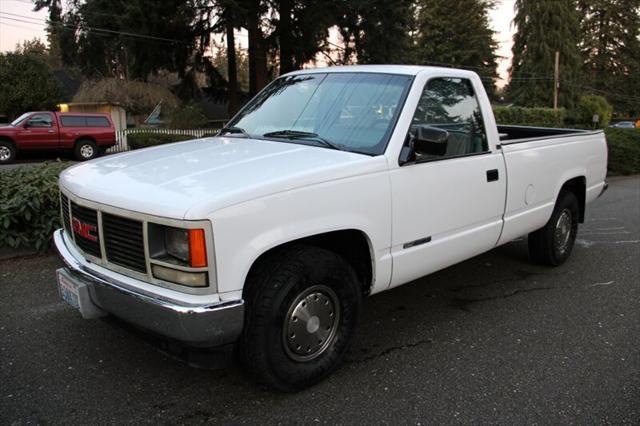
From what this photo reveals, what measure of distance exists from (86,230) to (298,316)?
1290 millimetres

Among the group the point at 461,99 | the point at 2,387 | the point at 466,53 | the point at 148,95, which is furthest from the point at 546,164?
the point at 466,53

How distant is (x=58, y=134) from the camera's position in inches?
808

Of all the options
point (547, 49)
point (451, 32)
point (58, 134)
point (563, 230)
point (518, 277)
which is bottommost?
point (518, 277)

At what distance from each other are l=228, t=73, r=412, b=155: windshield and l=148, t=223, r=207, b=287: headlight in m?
1.28

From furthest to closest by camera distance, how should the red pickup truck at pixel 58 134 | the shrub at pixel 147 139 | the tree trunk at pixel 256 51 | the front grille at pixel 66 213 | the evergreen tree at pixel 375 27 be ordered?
the evergreen tree at pixel 375 27 < the tree trunk at pixel 256 51 < the shrub at pixel 147 139 < the red pickup truck at pixel 58 134 < the front grille at pixel 66 213

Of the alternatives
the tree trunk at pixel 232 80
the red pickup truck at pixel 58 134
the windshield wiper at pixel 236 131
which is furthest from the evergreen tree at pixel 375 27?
the windshield wiper at pixel 236 131

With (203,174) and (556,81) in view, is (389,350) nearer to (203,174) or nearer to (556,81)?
(203,174)

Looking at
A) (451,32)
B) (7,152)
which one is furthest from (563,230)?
(451,32)

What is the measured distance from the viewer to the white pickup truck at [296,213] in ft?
8.79

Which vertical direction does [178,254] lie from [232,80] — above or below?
below

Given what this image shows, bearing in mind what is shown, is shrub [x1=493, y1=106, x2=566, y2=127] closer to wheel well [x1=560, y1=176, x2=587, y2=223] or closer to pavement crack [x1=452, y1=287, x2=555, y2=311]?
wheel well [x1=560, y1=176, x2=587, y2=223]

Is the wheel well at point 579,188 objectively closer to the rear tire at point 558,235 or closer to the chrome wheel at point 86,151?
the rear tire at point 558,235

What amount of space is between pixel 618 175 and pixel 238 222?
15.7m

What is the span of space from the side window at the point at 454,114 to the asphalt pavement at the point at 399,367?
4.41 ft
